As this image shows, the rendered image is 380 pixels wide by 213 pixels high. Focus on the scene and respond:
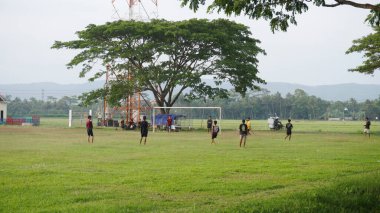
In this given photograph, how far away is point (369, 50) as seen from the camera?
42.5 m

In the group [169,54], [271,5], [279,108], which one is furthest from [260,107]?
[271,5]

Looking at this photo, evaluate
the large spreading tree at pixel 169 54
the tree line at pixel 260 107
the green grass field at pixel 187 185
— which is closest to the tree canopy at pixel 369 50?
the large spreading tree at pixel 169 54

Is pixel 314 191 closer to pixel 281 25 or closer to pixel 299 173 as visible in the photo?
pixel 299 173

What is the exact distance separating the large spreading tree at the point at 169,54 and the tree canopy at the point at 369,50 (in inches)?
381

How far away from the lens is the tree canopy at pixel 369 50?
4146 centimetres

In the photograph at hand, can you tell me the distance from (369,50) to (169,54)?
17990 millimetres

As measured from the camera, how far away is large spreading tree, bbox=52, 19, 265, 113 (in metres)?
46.6

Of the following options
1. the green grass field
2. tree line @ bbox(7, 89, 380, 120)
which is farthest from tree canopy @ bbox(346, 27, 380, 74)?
tree line @ bbox(7, 89, 380, 120)

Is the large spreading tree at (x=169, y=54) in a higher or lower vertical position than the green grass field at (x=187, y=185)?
higher

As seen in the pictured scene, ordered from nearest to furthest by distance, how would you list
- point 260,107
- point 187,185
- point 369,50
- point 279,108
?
1. point 187,185
2. point 369,50
3. point 279,108
4. point 260,107

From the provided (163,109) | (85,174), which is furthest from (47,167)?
(163,109)

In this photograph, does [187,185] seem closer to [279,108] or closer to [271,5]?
[271,5]

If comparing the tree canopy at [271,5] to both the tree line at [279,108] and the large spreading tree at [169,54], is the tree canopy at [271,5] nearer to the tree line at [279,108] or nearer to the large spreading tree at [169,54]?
the large spreading tree at [169,54]

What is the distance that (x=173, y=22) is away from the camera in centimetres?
4800
